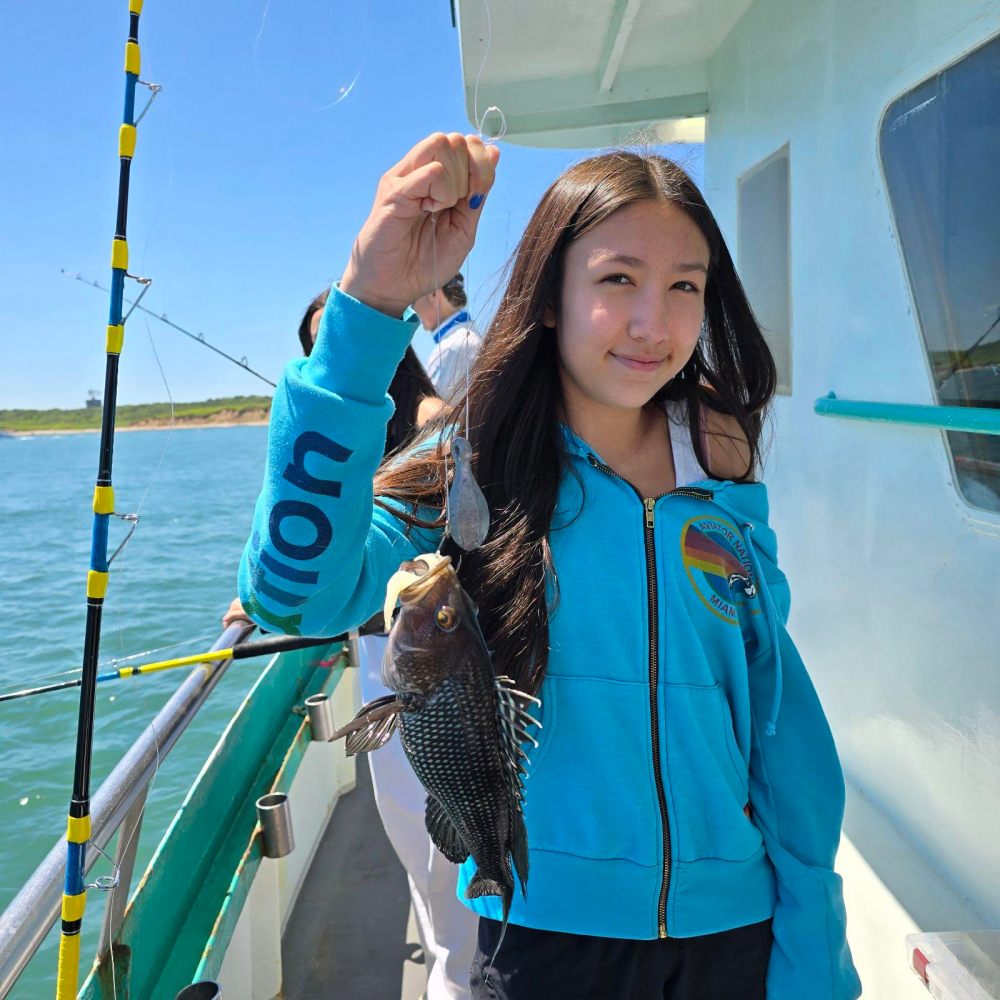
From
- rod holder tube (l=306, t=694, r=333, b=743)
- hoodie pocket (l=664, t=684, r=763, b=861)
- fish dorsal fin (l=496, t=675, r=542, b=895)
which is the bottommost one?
rod holder tube (l=306, t=694, r=333, b=743)

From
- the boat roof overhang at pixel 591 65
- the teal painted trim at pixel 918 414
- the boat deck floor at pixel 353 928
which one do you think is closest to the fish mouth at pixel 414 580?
the teal painted trim at pixel 918 414

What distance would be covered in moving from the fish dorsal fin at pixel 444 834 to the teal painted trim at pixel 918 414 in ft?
5.26

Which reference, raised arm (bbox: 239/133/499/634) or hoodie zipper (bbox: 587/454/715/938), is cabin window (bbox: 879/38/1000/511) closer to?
hoodie zipper (bbox: 587/454/715/938)

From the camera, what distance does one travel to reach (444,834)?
4.25ft

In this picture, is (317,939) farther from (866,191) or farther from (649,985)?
(866,191)

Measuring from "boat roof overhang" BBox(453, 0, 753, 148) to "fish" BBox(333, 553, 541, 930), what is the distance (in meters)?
2.73

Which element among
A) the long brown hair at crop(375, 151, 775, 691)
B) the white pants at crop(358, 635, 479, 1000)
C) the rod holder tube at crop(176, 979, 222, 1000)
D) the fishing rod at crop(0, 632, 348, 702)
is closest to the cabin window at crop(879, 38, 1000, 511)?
the long brown hair at crop(375, 151, 775, 691)

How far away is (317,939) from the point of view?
3205mm

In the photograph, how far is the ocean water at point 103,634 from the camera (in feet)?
15.2

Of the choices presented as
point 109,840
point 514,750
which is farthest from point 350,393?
point 109,840

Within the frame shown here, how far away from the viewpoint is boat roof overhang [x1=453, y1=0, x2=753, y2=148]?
138 inches

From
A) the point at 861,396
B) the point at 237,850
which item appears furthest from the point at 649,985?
the point at 861,396

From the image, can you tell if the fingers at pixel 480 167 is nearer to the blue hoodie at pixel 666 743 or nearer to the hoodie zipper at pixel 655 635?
the blue hoodie at pixel 666 743

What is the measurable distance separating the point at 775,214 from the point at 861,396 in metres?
1.25
